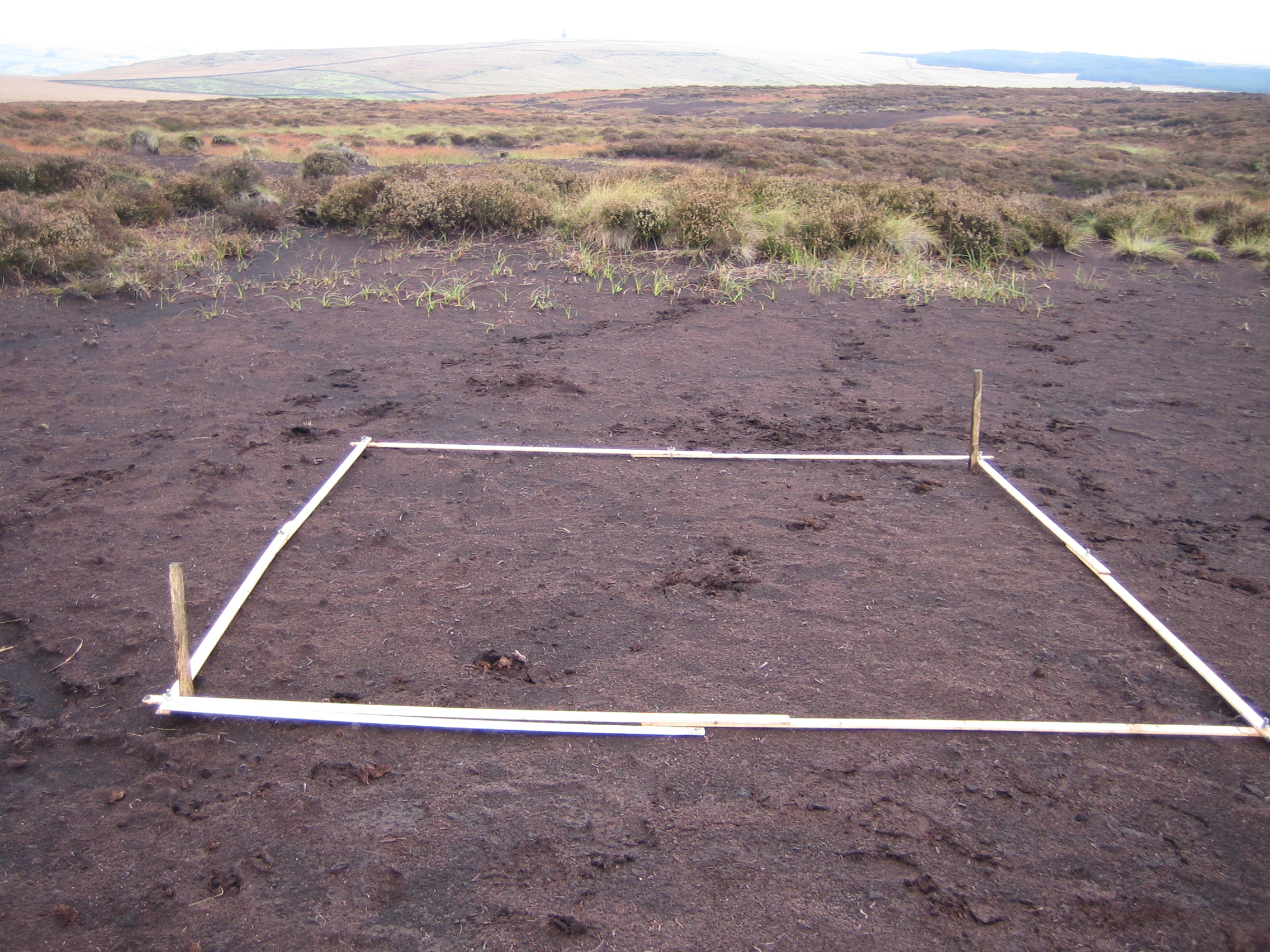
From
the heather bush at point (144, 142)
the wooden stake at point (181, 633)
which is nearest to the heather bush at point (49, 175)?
the heather bush at point (144, 142)

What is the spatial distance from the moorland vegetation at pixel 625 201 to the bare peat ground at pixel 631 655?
3346 millimetres

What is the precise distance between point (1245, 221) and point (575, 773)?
13144mm

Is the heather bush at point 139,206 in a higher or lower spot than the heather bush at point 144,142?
lower

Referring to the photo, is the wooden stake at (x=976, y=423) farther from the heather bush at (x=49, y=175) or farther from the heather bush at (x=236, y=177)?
the heather bush at (x=49, y=175)

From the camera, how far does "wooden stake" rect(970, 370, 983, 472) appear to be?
4.06 m

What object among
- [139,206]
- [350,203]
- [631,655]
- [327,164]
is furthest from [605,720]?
[327,164]

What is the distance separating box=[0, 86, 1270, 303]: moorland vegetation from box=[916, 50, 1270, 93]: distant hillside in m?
91.9

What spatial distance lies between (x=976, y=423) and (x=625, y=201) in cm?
633

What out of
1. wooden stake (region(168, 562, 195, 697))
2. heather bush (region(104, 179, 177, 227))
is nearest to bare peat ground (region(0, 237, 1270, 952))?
wooden stake (region(168, 562, 195, 697))

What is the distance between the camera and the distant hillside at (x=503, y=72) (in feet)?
311

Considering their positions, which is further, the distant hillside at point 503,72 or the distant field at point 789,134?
the distant hillside at point 503,72

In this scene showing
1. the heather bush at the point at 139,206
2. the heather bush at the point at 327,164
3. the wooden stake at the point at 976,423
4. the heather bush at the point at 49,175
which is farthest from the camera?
the heather bush at the point at 327,164

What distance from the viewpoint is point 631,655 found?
2.93 meters

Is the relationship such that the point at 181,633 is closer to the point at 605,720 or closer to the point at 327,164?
the point at 605,720
